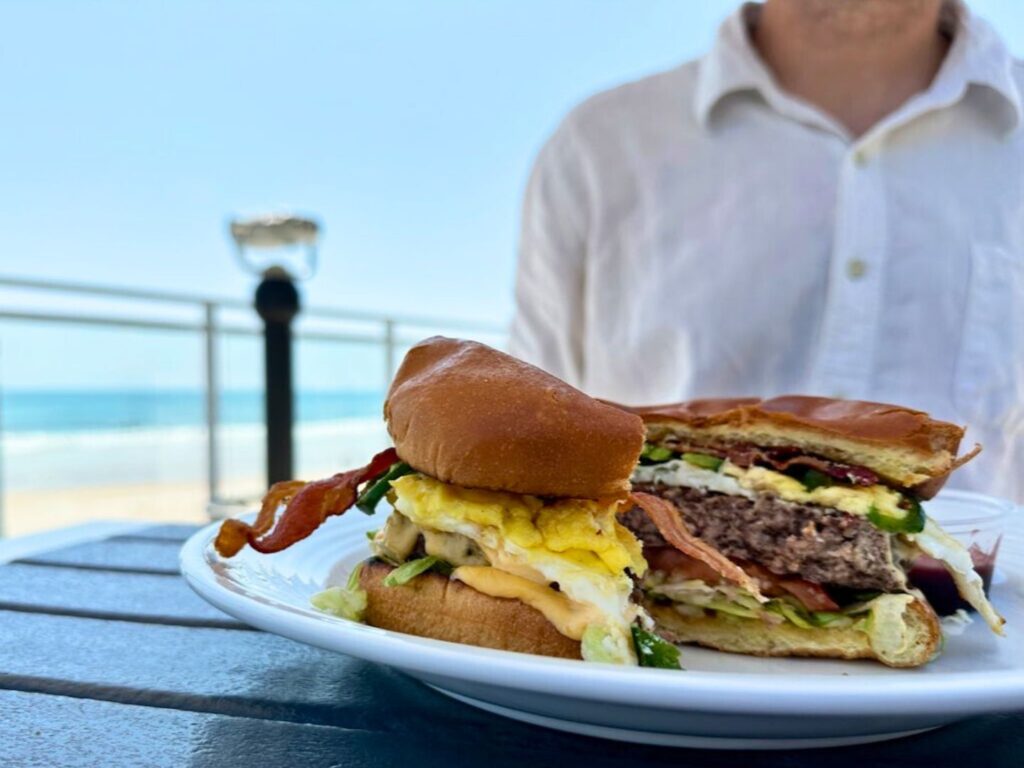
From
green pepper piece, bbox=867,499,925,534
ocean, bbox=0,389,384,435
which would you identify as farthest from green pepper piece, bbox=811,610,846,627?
ocean, bbox=0,389,384,435

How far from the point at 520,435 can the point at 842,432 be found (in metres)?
0.67

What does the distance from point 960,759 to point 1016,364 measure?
2048 mm

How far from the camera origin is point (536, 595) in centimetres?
88

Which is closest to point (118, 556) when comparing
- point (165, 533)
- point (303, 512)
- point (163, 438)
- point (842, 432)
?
point (165, 533)

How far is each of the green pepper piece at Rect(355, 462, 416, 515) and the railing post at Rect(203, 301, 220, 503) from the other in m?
4.65

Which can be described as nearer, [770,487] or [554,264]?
[770,487]

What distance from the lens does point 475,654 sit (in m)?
0.65

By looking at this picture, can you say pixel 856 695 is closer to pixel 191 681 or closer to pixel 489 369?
pixel 489 369

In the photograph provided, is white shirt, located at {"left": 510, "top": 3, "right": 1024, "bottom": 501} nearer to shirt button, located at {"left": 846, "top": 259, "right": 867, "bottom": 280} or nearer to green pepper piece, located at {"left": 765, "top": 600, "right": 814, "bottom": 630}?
shirt button, located at {"left": 846, "top": 259, "right": 867, "bottom": 280}

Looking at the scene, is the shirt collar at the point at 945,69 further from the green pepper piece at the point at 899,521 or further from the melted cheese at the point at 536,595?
the melted cheese at the point at 536,595

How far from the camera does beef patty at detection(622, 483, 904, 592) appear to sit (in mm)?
1285

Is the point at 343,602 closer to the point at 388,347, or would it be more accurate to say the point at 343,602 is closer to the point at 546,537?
the point at 546,537

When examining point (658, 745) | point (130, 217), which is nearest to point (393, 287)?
point (130, 217)

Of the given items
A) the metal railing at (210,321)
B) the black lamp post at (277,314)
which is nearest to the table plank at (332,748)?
the black lamp post at (277,314)
